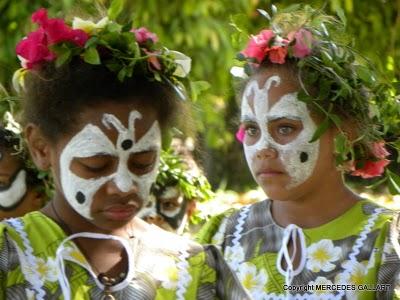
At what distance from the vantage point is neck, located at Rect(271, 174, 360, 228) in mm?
4297

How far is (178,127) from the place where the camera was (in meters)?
4.02

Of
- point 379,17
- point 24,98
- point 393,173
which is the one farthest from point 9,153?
point 379,17

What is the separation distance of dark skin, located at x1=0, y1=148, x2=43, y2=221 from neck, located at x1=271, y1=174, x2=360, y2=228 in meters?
1.09

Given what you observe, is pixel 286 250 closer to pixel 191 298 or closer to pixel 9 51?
pixel 191 298

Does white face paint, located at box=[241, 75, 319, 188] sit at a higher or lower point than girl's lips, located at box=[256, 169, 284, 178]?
higher

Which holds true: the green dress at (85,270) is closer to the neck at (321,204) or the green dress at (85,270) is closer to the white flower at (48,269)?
the white flower at (48,269)

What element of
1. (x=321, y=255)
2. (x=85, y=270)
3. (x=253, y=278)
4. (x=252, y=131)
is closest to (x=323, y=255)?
(x=321, y=255)

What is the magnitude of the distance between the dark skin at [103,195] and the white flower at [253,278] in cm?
66

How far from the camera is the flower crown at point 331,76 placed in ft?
13.9

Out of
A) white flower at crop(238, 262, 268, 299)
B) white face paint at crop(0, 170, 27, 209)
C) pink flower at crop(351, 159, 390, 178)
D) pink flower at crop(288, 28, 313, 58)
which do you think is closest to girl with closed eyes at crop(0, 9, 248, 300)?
white flower at crop(238, 262, 268, 299)

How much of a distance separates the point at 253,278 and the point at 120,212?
0.83 meters
